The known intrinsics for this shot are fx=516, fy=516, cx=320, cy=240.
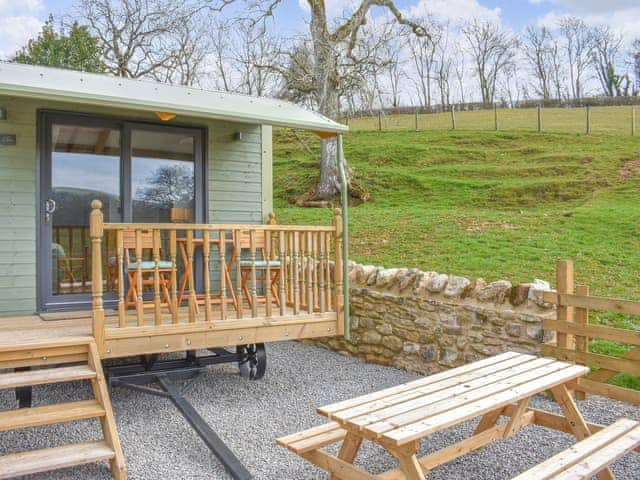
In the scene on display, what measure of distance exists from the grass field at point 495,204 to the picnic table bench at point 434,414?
1.42 metres

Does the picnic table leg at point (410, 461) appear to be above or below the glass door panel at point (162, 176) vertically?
below

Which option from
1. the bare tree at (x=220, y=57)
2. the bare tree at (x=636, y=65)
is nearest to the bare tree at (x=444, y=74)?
the bare tree at (x=636, y=65)

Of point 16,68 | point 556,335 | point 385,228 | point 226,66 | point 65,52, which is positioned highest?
point 226,66

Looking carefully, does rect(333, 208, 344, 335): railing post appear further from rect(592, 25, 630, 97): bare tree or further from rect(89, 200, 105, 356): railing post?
rect(592, 25, 630, 97): bare tree

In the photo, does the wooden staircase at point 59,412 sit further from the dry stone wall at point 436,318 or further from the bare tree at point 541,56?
the bare tree at point 541,56

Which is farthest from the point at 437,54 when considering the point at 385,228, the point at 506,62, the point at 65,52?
the point at 385,228

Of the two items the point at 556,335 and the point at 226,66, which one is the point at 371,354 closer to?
the point at 556,335

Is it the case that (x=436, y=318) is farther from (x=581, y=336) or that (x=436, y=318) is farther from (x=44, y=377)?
(x=44, y=377)

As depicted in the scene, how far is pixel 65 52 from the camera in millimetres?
13484

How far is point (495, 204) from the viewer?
10.6m

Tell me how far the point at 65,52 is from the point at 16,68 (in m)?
10.8

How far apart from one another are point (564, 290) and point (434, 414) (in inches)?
99.3

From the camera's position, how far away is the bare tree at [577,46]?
102 ft

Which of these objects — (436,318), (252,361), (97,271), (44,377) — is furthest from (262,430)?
(436,318)
